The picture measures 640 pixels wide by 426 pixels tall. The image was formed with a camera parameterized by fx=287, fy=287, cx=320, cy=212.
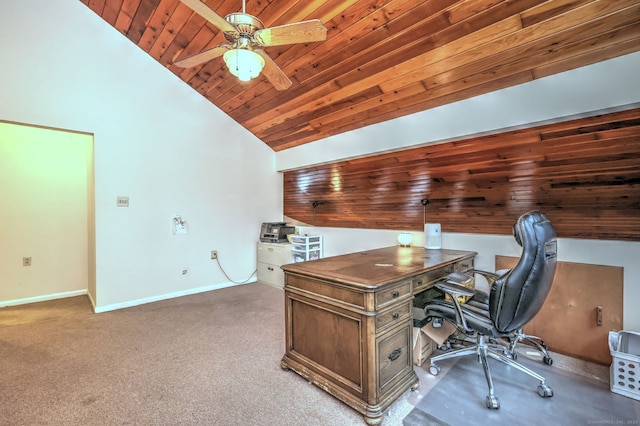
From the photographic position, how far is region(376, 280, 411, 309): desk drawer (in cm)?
162

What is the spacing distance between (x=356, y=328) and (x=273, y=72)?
5.84 ft

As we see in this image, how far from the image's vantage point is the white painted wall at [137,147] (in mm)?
2900

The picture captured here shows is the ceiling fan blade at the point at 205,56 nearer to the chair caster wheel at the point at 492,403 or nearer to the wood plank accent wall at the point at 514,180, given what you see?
the wood plank accent wall at the point at 514,180

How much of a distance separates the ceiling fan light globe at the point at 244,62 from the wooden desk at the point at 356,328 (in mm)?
1304

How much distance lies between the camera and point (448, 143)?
8.21ft

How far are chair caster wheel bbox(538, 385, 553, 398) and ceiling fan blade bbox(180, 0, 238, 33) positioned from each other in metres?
2.83

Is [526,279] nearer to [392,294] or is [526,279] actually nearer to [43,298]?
[392,294]

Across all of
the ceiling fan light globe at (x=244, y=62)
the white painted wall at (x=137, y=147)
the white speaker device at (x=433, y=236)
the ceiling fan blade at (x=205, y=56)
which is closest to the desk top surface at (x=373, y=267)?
the white speaker device at (x=433, y=236)

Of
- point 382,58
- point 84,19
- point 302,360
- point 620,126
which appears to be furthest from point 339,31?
point 84,19

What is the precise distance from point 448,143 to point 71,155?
475cm

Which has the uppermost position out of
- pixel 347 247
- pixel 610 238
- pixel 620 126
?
pixel 620 126

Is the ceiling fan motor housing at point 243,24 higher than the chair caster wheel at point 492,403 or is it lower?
higher

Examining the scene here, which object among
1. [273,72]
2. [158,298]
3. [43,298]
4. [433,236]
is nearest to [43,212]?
[43,298]

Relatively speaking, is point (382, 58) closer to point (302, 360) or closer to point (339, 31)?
point (339, 31)
